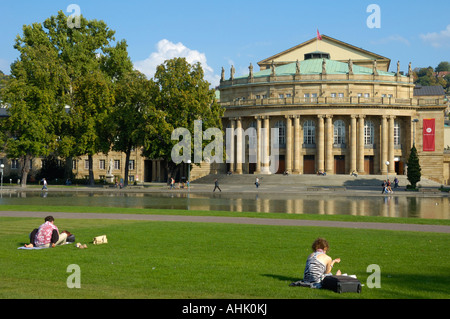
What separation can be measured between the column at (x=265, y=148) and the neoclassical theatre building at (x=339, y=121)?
0.59 feet

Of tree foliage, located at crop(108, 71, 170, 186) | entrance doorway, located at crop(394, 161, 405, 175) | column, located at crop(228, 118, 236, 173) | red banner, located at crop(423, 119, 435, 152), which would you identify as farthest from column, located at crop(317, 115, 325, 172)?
tree foliage, located at crop(108, 71, 170, 186)

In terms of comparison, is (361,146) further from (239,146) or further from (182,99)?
(182,99)

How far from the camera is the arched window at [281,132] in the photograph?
97.4 metres

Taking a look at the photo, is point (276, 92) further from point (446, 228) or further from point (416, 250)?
point (416, 250)

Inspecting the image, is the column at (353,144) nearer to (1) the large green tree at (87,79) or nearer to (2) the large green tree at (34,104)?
(1) the large green tree at (87,79)

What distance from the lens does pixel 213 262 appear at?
1583cm

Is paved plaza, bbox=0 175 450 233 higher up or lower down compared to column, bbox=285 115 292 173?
lower down

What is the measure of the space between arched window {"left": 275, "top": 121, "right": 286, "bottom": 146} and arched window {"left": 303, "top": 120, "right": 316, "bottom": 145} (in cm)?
352

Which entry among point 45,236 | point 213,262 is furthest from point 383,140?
point 213,262

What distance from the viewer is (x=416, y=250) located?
61.2 feet

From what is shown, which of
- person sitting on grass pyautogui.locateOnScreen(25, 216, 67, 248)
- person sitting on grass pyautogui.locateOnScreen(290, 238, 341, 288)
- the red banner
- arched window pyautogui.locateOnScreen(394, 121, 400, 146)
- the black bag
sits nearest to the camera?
the black bag

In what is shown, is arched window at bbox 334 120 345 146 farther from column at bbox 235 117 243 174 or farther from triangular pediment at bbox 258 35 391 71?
triangular pediment at bbox 258 35 391 71

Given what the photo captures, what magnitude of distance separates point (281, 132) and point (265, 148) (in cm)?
422

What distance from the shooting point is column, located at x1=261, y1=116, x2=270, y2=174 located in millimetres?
94750
